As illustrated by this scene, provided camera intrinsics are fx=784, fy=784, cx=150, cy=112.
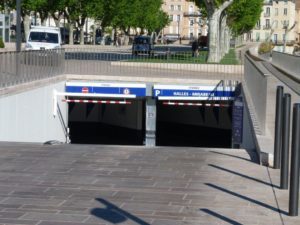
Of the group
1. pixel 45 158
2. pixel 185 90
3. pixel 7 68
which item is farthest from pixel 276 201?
pixel 185 90

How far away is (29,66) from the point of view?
76.9ft

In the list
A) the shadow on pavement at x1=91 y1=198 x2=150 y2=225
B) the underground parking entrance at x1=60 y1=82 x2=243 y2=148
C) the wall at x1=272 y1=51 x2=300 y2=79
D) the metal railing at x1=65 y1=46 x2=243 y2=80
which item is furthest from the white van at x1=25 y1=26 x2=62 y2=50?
the shadow on pavement at x1=91 y1=198 x2=150 y2=225

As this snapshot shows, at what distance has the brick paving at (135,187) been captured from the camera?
7832 mm

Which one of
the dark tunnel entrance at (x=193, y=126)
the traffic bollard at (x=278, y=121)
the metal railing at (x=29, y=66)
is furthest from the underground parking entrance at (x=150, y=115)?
the traffic bollard at (x=278, y=121)

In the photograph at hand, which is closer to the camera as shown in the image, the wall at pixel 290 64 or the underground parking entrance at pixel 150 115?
the underground parking entrance at pixel 150 115

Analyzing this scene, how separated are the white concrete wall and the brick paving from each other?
7.39 meters

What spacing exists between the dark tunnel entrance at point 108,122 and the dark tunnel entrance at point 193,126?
1.08m

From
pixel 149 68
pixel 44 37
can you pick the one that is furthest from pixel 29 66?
pixel 44 37

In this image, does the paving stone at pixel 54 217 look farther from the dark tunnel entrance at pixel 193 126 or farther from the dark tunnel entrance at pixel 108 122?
the dark tunnel entrance at pixel 108 122

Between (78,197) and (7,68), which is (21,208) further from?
(7,68)

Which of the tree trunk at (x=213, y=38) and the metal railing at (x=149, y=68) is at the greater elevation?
the tree trunk at (x=213, y=38)

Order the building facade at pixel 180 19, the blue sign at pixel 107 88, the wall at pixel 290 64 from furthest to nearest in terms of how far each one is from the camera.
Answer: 1. the building facade at pixel 180 19
2. the wall at pixel 290 64
3. the blue sign at pixel 107 88

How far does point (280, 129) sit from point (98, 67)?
2306cm

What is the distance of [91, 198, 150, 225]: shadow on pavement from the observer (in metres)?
7.61
